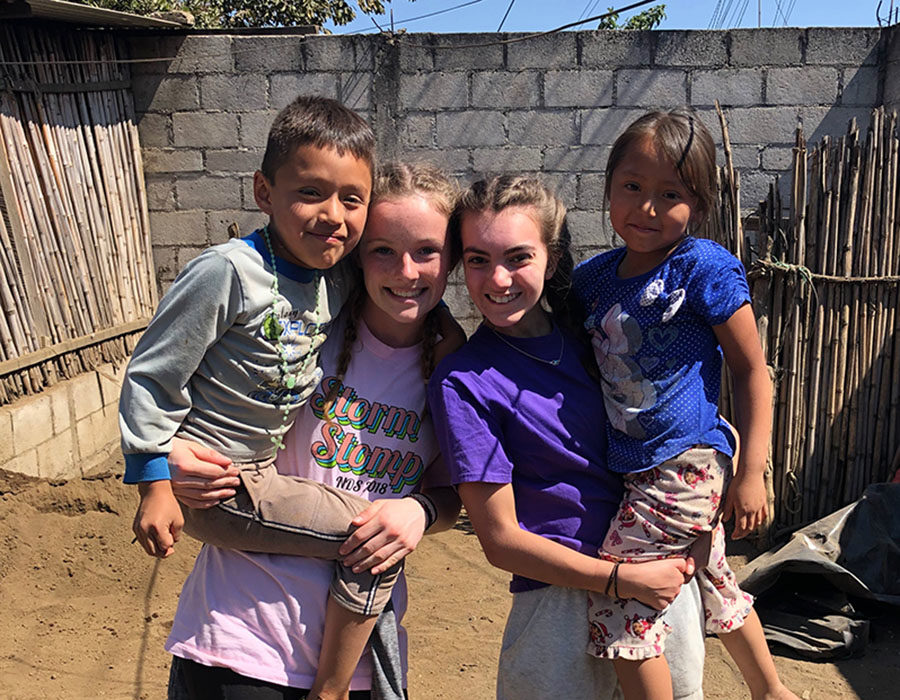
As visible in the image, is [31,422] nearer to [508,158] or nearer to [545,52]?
[508,158]

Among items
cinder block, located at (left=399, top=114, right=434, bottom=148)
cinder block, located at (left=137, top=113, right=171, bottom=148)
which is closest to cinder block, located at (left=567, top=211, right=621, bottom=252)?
cinder block, located at (left=399, top=114, right=434, bottom=148)

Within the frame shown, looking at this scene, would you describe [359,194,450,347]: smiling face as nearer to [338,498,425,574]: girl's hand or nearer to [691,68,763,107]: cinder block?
[338,498,425,574]: girl's hand

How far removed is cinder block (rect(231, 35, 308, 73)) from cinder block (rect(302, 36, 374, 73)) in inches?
3.0

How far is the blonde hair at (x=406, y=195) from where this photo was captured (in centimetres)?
176

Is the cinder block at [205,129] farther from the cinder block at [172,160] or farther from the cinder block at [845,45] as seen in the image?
the cinder block at [845,45]

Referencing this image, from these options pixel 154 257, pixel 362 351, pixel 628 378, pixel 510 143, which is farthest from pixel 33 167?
pixel 628 378

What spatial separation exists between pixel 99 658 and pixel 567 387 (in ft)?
10.6

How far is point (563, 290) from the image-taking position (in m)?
1.94

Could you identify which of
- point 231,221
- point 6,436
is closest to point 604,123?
point 231,221

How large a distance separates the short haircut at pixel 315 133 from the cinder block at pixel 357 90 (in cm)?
490

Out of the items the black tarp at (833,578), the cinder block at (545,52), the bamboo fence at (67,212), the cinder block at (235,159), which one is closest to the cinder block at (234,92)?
the cinder block at (235,159)

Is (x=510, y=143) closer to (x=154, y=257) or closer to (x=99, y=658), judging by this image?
(x=154, y=257)

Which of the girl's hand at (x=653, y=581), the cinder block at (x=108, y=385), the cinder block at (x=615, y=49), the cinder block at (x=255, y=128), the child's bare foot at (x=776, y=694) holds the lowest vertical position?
the cinder block at (x=108, y=385)

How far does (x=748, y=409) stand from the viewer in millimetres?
1881
